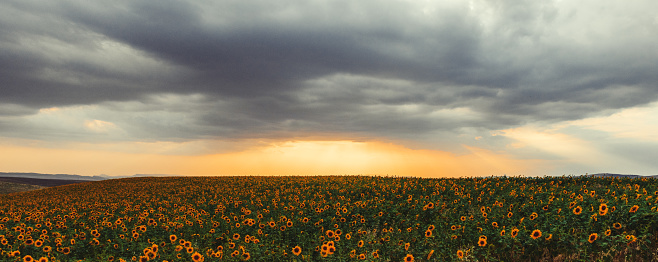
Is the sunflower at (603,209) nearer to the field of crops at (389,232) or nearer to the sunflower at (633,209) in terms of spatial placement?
the field of crops at (389,232)

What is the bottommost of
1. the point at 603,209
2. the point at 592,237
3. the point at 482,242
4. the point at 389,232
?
the point at 389,232

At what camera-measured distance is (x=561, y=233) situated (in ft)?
25.6

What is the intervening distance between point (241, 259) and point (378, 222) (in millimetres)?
4928

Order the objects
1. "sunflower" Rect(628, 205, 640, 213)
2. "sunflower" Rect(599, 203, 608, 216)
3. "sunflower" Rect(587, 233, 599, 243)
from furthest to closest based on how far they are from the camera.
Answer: "sunflower" Rect(628, 205, 640, 213)
"sunflower" Rect(599, 203, 608, 216)
"sunflower" Rect(587, 233, 599, 243)

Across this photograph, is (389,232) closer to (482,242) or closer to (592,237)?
(482,242)

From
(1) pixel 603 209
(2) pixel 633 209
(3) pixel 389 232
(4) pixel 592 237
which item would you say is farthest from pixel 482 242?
(2) pixel 633 209

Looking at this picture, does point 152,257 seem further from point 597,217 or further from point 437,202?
point 597,217

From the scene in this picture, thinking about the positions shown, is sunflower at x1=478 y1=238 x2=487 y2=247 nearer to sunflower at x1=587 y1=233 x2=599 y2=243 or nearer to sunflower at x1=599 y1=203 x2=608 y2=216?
sunflower at x1=587 y1=233 x2=599 y2=243

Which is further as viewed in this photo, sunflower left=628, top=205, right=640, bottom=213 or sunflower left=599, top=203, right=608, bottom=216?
sunflower left=628, top=205, right=640, bottom=213

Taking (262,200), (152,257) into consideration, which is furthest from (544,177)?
(152,257)

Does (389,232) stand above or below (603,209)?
below

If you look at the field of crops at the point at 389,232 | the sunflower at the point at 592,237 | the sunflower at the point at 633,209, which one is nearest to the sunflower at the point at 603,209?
the field of crops at the point at 389,232

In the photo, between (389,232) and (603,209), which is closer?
(603,209)

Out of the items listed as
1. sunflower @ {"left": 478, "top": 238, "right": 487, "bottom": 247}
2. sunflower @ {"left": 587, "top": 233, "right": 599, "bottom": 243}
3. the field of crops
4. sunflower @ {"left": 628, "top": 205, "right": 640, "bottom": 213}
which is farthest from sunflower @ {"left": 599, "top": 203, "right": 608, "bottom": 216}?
sunflower @ {"left": 478, "top": 238, "right": 487, "bottom": 247}
